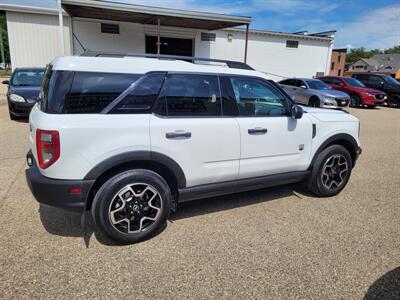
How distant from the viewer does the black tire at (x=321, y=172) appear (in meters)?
4.29

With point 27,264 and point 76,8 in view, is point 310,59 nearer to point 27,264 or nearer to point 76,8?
point 76,8

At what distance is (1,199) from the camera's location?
161 inches

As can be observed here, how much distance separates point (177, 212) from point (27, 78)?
8.73 m

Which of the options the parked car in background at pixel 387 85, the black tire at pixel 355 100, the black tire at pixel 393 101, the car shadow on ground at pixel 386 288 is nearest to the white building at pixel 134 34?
the parked car in background at pixel 387 85

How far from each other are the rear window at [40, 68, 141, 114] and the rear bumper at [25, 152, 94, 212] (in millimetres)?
638

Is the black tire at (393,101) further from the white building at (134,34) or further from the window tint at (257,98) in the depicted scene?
the window tint at (257,98)

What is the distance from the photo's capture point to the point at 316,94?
44.9 ft

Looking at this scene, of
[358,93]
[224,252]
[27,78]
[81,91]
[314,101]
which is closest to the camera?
[81,91]

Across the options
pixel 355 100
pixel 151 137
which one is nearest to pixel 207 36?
pixel 355 100

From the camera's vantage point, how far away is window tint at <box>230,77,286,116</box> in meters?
3.69

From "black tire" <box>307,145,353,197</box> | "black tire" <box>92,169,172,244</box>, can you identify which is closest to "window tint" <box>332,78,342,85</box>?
"black tire" <box>307,145,353,197</box>

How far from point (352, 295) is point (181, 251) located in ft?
5.04

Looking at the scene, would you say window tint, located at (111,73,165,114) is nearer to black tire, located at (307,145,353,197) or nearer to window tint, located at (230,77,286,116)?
window tint, located at (230,77,286,116)

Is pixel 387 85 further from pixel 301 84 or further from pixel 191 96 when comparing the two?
pixel 191 96
